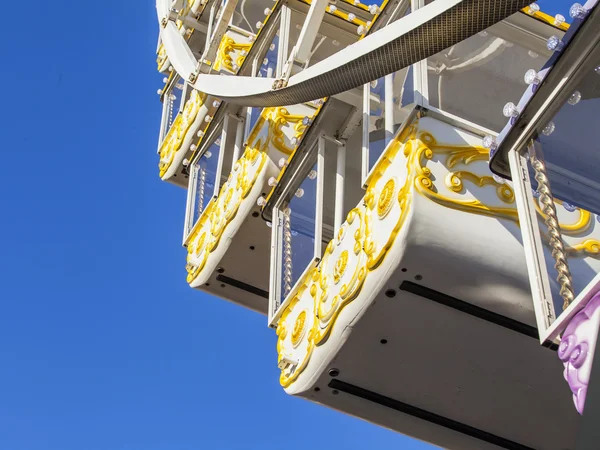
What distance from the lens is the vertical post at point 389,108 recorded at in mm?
11383

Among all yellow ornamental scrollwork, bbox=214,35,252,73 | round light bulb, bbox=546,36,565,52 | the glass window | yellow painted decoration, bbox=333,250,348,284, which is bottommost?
yellow painted decoration, bbox=333,250,348,284

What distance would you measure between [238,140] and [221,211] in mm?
1280

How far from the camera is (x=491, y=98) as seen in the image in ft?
42.7

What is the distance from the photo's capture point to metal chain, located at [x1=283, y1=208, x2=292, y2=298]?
13336 mm

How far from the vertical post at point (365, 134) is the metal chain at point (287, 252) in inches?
70.8

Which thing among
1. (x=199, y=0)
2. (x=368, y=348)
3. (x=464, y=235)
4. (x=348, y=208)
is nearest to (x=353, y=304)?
(x=368, y=348)

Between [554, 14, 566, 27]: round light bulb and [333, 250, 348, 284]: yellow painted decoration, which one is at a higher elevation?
[554, 14, 566, 27]: round light bulb

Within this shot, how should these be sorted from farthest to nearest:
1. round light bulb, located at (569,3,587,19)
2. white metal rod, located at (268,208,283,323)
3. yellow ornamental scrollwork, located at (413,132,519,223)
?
white metal rod, located at (268,208,283,323), yellow ornamental scrollwork, located at (413,132,519,223), round light bulb, located at (569,3,587,19)

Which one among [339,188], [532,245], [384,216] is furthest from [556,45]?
[339,188]

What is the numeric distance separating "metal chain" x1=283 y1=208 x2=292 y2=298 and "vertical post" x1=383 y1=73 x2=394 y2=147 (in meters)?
2.55

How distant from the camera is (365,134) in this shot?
39.7 feet

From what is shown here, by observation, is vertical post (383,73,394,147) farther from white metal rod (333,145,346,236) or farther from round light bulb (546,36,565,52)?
round light bulb (546,36,565,52)

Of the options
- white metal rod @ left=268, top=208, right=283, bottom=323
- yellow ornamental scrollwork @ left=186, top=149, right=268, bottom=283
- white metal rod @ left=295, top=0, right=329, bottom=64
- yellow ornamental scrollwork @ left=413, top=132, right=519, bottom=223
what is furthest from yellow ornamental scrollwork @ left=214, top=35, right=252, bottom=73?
yellow ornamental scrollwork @ left=413, top=132, right=519, bottom=223

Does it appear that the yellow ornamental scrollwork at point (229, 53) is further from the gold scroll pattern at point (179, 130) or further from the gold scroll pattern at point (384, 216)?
the gold scroll pattern at point (384, 216)
